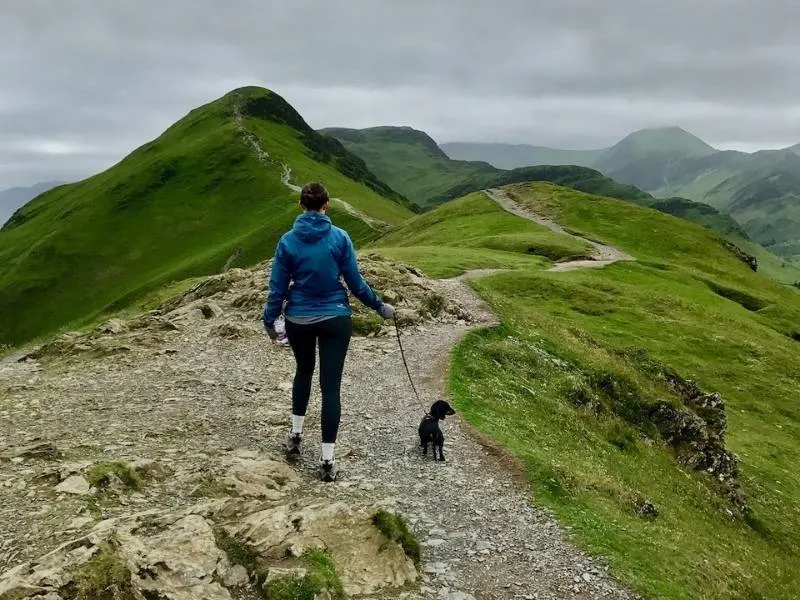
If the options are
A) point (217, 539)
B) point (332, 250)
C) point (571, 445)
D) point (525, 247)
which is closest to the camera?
point (217, 539)

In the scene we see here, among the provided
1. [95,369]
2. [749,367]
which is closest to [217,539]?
[95,369]

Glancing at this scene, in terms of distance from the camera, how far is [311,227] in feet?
42.4

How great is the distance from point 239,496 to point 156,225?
154 meters

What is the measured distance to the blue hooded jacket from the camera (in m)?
12.9

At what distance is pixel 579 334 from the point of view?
39.0 m

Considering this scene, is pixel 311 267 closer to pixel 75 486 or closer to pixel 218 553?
pixel 218 553

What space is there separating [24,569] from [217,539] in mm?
2771

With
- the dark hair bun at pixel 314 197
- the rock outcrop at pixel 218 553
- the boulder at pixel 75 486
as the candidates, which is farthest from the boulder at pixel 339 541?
the dark hair bun at pixel 314 197

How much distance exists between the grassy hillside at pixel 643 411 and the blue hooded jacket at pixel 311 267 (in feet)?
20.2

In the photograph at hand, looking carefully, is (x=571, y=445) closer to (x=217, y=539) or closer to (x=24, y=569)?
(x=217, y=539)

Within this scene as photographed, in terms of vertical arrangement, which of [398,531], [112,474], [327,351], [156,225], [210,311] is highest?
[327,351]

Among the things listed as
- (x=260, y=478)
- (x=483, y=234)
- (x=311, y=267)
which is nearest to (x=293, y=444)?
(x=260, y=478)

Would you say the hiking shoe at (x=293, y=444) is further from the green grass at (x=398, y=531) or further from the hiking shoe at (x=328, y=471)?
the green grass at (x=398, y=531)

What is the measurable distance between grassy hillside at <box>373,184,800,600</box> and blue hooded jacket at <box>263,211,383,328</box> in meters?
6.17
